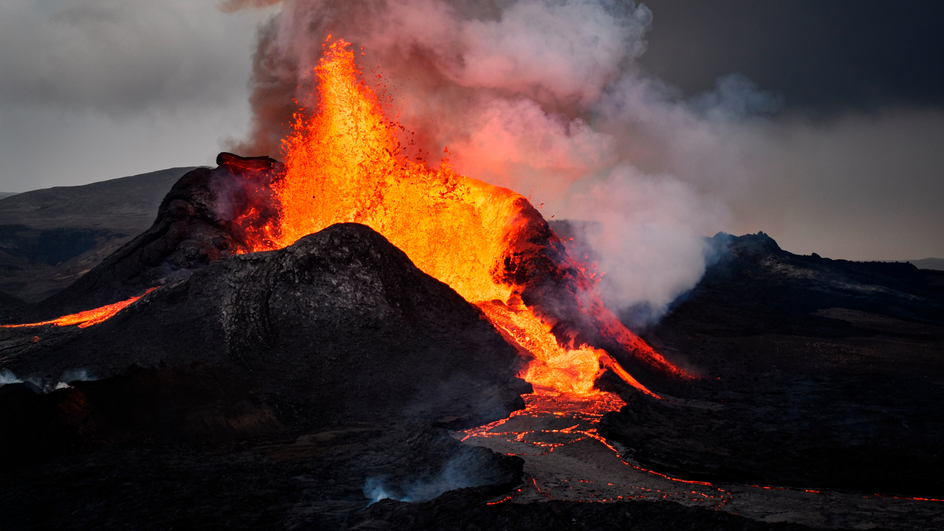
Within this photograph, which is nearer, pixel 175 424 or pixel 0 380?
pixel 175 424

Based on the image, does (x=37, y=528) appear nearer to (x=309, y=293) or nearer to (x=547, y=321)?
(x=309, y=293)

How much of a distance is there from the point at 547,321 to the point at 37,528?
1083 cm

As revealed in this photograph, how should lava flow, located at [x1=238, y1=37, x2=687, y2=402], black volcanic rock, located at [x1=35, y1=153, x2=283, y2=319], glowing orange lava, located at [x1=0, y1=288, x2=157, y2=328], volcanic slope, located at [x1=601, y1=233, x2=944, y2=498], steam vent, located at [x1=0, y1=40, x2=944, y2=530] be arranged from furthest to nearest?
1. black volcanic rock, located at [x1=35, y1=153, x2=283, y2=319]
2. lava flow, located at [x1=238, y1=37, x2=687, y2=402]
3. glowing orange lava, located at [x1=0, y1=288, x2=157, y2=328]
4. volcanic slope, located at [x1=601, y1=233, x2=944, y2=498]
5. steam vent, located at [x1=0, y1=40, x2=944, y2=530]

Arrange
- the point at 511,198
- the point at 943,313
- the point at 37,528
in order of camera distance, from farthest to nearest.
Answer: the point at 943,313 → the point at 511,198 → the point at 37,528

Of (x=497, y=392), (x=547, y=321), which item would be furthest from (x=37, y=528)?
(x=547, y=321)

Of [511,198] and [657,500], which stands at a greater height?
[511,198]

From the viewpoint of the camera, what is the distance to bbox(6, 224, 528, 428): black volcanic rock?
33.4ft

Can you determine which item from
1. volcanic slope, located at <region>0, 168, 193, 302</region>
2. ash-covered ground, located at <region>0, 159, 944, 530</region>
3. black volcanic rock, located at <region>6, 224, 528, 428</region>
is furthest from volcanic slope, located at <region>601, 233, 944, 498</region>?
volcanic slope, located at <region>0, 168, 193, 302</region>

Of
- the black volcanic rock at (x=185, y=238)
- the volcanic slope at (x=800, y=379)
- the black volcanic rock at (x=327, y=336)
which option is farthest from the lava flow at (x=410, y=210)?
the volcanic slope at (x=800, y=379)

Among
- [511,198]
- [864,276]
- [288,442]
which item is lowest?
[288,442]

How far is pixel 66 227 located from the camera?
52125 millimetres

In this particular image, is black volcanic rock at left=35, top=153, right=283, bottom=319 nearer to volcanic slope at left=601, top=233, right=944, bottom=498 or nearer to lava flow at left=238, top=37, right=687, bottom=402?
lava flow at left=238, top=37, right=687, bottom=402

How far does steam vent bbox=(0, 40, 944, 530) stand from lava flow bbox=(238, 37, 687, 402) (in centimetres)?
8

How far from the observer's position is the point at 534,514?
184 inches
